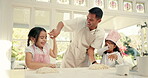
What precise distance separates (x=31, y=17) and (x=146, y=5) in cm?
222

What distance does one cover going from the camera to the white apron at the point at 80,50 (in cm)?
158

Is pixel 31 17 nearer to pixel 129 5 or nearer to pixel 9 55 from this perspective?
pixel 9 55

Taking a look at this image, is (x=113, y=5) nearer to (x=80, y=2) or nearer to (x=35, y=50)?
(x=80, y=2)

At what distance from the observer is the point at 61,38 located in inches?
104

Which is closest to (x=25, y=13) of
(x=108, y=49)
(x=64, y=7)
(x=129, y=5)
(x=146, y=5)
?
(x=64, y=7)

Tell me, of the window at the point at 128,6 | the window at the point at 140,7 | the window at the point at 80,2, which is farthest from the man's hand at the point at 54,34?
the window at the point at 140,7

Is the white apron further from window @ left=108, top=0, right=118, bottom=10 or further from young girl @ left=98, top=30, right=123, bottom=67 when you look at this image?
window @ left=108, top=0, right=118, bottom=10

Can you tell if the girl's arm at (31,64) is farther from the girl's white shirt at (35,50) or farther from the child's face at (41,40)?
the child's face at (41,40)

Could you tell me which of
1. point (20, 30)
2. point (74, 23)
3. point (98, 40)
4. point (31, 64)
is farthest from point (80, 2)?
point (31, 64)

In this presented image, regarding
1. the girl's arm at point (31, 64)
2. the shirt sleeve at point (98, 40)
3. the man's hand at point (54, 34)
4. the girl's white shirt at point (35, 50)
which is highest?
the man's hand at point (54, 34)

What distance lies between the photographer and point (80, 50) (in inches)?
62.7

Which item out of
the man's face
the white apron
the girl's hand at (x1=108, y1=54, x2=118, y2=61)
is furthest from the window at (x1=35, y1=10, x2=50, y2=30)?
the girl's hand at (x1=108, y1=54, x2=118, y2=61)

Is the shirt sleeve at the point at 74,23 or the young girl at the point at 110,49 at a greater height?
the shirt sleeve at the point at 74,23

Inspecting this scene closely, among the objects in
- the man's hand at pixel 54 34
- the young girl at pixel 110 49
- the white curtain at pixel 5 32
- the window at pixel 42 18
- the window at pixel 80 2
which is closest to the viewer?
the man's hand at pixel 54 34
